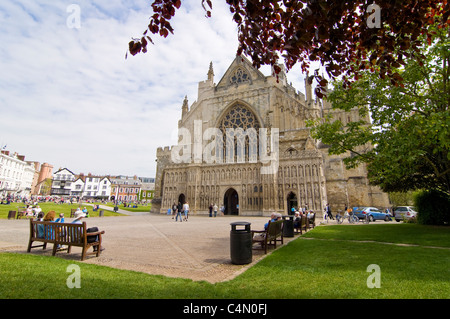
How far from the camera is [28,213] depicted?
728 inches

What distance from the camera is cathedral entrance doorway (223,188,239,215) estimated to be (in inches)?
1188

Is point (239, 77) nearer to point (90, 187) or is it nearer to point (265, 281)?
point (265, 281)

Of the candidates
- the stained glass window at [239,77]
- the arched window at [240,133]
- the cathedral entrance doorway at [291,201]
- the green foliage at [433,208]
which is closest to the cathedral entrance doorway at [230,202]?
the arched window at [240,133]

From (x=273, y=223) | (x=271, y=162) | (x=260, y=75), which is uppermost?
(x=260, y=75)

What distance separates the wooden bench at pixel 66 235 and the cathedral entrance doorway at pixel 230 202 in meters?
23.6

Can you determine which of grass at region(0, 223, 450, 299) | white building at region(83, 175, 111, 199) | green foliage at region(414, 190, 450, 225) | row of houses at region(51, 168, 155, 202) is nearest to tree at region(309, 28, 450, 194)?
green foliage at region(414, 190, 450, 225)

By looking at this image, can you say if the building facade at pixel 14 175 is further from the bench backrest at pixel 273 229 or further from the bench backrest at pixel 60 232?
the bench backrest at pixel 273 229

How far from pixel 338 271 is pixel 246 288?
2134 mm

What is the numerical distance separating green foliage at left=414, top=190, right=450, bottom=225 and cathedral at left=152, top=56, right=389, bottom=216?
9.52 m

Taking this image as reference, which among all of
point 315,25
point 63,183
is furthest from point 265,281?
point 63,183

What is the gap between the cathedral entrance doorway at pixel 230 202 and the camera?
3017 cm

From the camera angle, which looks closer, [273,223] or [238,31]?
[238,31]
